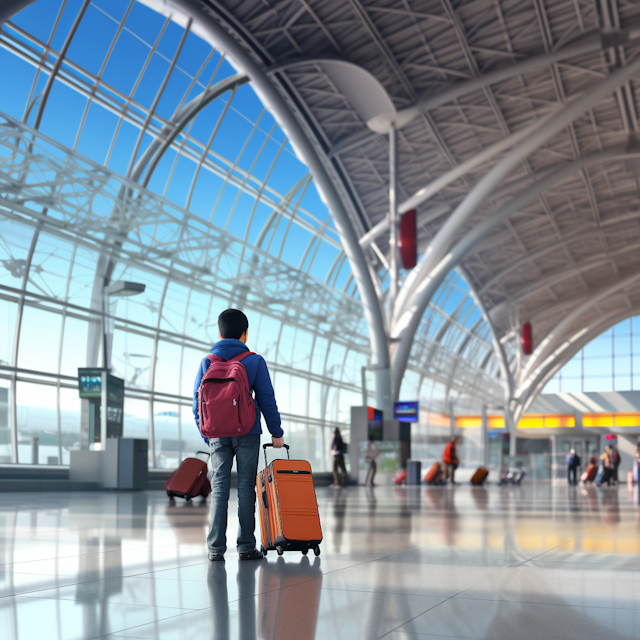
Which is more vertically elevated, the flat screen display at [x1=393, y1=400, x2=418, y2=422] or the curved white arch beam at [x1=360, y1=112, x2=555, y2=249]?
the curved white arch beam at [x1=360, y1=112, x2=555, y2=249]

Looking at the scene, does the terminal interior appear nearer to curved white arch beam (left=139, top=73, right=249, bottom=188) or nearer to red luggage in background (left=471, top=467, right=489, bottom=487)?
curved white arch beam (left=139, top=73, right=249, bottom=188)

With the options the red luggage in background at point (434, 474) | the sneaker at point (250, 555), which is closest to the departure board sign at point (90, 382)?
the sneaker at point (250, 555)

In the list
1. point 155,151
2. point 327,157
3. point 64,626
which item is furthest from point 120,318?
point 64,626

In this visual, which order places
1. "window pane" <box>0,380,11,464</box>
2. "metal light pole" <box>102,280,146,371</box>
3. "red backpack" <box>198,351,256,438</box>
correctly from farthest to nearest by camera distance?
"window pane" <box>0,380,11,464</box>
"metal light pole" <box>102,280,146,371</box>
"red backpack" <box>198,351,256,438</box>

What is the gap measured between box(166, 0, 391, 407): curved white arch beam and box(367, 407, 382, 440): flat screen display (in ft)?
7.70

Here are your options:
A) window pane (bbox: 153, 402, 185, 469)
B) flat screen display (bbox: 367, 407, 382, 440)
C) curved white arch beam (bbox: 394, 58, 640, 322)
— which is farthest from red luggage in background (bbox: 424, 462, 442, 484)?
window pane (bbox: 153, 402, 185, 469)

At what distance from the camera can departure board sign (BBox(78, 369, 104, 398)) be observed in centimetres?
1844

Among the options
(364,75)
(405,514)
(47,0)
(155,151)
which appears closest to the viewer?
(405,514)

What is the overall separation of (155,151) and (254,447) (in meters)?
21.7

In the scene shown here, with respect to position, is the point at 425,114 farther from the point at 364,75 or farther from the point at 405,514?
the point at 405,514

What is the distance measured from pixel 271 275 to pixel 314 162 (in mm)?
6561

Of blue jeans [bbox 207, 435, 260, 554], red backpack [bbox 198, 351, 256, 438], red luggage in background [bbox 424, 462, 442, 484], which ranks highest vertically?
red backpack [bbox 198, 351, 256, 438]

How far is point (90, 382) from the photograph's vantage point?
18500 mm

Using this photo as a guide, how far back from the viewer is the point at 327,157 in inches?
1206
